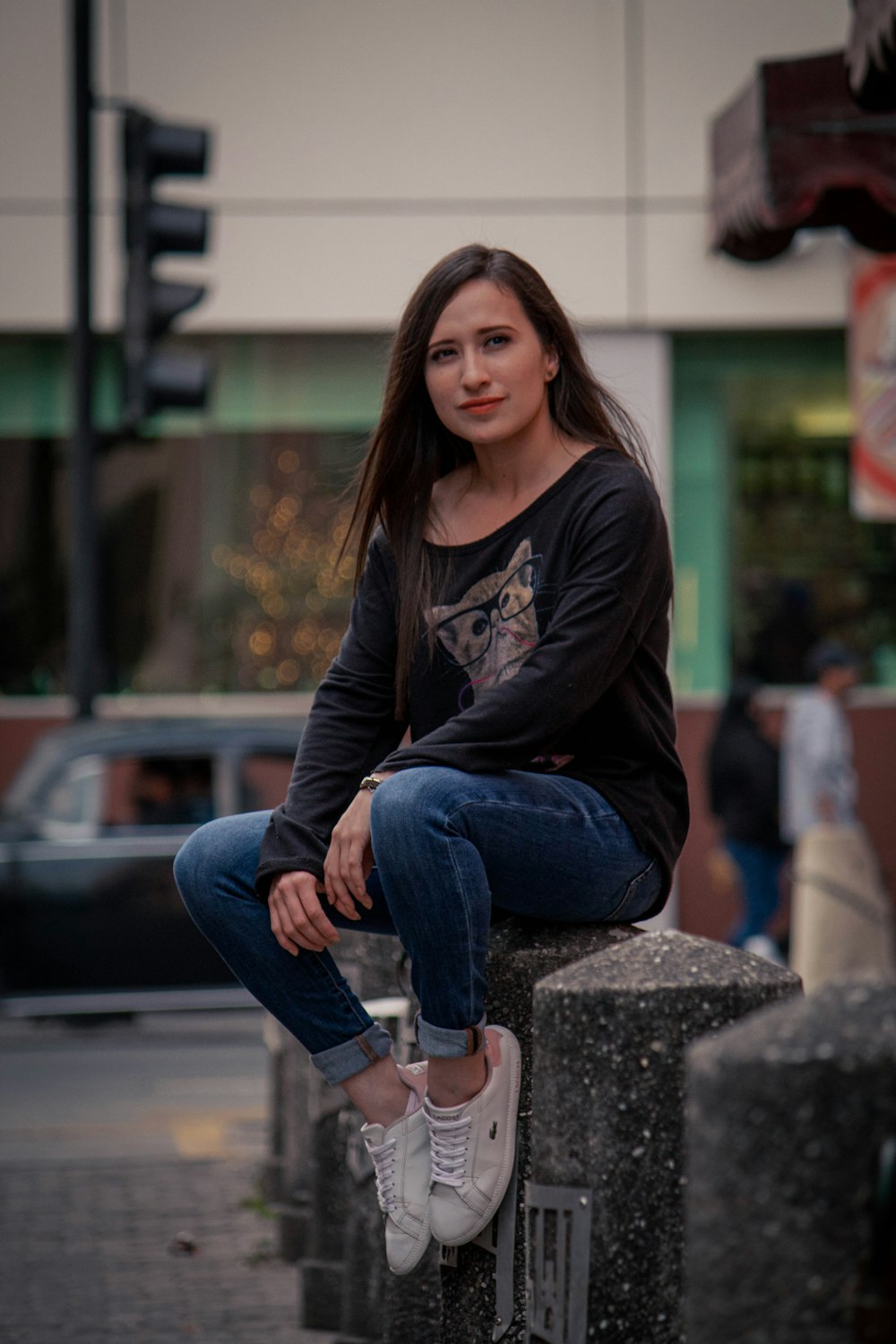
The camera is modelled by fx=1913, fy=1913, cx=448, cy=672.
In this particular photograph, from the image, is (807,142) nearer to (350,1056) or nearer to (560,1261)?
(350,1056)

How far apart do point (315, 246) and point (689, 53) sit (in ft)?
9.74

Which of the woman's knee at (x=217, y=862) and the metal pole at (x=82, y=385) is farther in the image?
the metal pole at (x=82, y=385)

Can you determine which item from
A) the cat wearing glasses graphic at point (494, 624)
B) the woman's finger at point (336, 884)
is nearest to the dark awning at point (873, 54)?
Answer: the cat wearing glasses graphic at point (494, 624)

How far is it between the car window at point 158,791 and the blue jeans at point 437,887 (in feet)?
21.6

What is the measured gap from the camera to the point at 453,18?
1352 cm

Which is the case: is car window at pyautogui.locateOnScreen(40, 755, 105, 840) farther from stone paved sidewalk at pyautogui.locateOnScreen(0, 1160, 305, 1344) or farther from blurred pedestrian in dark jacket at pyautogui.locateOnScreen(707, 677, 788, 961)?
blurred pedestrian in dark jacket at pyautogui.locateOnScreen(707, 677, 788, 961)

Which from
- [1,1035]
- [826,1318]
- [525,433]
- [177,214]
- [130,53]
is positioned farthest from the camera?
[130,53]

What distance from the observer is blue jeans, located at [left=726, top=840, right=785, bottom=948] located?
11.2 meters

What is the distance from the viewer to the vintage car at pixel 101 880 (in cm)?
968

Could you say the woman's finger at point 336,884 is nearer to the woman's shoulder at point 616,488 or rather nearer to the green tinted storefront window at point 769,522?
the woman's shoulder at point 616,488

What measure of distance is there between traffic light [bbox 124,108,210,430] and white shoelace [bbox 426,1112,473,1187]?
20.2ft

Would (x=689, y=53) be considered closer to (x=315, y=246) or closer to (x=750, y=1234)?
(x=315, y=246)

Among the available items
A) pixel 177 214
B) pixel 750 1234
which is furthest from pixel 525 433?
pixel 177 214

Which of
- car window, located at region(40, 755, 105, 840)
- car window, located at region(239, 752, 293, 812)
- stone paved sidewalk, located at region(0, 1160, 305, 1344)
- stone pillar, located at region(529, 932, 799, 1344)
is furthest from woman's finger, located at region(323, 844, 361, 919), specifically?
car window, located at region(40, 755, 105, 840)
